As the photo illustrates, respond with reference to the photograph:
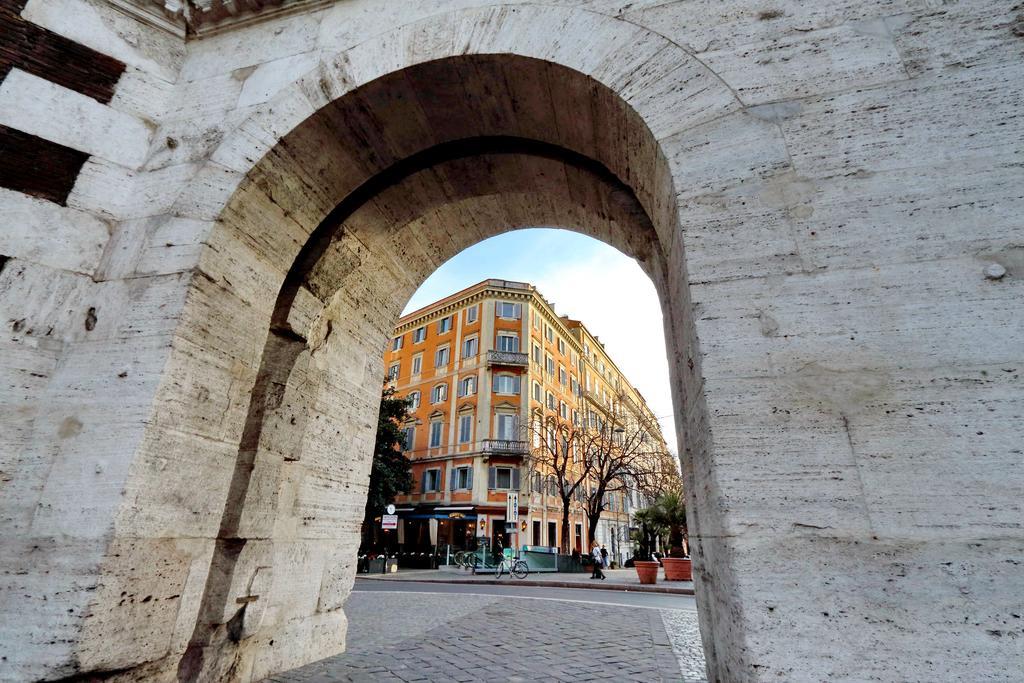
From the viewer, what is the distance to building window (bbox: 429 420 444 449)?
30686 mm

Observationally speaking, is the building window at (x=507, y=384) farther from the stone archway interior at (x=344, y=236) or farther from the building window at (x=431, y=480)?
the stone archway interior at (x=344, y=236)

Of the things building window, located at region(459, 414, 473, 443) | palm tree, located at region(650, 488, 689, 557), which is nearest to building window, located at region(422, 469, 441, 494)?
building window, located at region(459, 414, 473, 443)

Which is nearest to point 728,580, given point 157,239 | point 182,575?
point 182,575

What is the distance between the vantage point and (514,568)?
18.4 m

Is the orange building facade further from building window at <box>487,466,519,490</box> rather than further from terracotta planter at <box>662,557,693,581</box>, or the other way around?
terracotta planter at <box>662,557,693,581</box>

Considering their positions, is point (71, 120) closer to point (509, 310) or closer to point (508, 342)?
point (508, 342)

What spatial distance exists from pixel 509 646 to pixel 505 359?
24958mm

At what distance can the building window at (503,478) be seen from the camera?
1099 inches

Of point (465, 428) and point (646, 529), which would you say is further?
point (465, 428)

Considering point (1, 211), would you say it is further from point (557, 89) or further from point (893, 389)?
point (893, 389)

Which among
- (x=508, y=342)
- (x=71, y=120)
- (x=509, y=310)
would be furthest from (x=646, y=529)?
(x=71, y=120)

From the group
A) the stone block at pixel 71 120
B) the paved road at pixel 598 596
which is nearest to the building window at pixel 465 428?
the paved road at pixel 598 596

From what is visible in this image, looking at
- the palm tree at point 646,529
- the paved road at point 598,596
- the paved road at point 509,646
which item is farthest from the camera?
the palm tree at point 646,529

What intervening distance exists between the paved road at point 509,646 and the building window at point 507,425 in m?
20.9
